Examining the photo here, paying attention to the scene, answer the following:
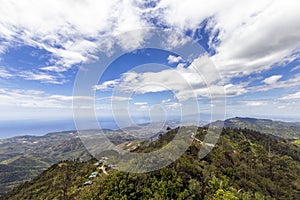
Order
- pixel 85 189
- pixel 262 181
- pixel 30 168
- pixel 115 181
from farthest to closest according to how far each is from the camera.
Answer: pixel 30 168 < pixel 262 181 < pixel 85 189 < pixel 115 181

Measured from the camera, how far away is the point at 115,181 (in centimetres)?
2867

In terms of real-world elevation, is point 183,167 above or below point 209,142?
below

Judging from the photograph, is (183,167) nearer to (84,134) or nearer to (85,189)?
(85,189)

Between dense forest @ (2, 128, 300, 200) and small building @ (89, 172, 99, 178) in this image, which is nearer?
dense forest @ (2, 128, 300, 200)

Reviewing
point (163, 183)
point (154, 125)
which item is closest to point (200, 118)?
point (154, 125)

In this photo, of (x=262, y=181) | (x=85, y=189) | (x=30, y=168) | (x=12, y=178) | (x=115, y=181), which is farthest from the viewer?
(x=30, y=168)

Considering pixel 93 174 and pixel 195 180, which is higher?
pixel 195 180

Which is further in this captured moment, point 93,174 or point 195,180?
point 93,174

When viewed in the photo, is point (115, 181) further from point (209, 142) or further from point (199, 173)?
point (209, 142)

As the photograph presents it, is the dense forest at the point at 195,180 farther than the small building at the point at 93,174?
No

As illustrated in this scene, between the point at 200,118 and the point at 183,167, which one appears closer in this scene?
the point at 200,118

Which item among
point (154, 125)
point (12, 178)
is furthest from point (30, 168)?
point (154, 125)

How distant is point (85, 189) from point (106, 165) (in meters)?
11.3

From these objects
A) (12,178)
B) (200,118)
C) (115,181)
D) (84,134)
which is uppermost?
(200,118)
